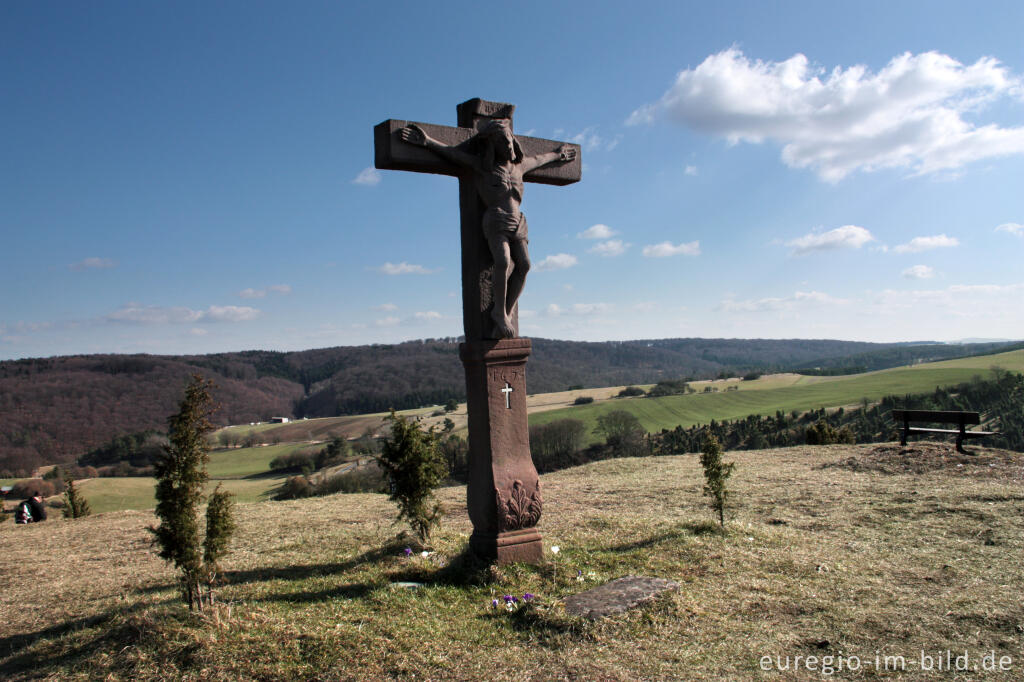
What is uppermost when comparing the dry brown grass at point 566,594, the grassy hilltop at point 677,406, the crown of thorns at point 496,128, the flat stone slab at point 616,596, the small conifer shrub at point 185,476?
the crown of thorns at point 496,128

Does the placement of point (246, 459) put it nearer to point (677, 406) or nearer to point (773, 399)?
point (677, 406)

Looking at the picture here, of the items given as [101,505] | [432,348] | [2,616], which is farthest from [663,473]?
[432,348]

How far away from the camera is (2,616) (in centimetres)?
540

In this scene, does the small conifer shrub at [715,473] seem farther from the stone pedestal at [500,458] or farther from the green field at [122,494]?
the green field at [122,494]

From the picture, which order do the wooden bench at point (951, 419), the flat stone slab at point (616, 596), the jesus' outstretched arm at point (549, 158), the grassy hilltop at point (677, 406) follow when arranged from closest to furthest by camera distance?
the flat stone slab at point (616, 596)
the jesus' outstretched arm at point (549, 158)
the wooden bench at point (951, 419)
the grassy hilltop at point (677, 406)

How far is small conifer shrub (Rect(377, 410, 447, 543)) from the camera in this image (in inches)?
260

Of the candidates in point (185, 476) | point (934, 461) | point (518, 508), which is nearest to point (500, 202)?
point (518, 508)

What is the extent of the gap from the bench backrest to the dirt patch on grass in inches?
22.5

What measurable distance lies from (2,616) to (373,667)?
4.11 meters

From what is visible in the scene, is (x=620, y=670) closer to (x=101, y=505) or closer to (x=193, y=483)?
(x=193, y=483)

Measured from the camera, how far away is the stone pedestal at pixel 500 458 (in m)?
5.54

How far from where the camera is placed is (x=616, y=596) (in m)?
4.65

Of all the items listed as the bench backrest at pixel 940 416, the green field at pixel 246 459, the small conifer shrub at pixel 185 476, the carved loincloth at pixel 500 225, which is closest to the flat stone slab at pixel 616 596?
the small conifer shrub at pixel 185 476

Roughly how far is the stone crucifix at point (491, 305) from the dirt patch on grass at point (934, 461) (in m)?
8.57
